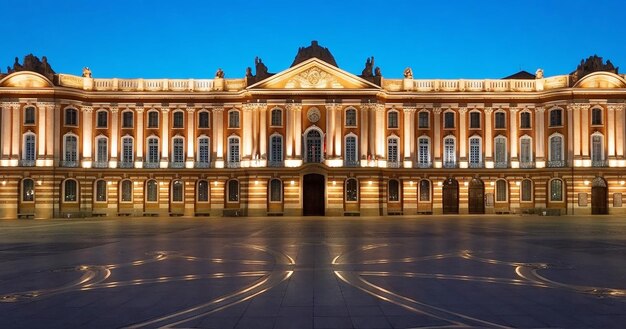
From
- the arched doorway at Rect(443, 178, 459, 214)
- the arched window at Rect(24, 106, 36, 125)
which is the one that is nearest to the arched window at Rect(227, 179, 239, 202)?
the arched window at Rect(24, 106, 36, 125)

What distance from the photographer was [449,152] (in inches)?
2552

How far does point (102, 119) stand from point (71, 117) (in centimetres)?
307

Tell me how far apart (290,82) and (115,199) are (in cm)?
2217

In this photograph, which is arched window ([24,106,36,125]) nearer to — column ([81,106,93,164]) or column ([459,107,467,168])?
column ([81,106,93,164])

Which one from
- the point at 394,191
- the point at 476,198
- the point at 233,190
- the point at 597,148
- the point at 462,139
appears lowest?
the point at 476,198

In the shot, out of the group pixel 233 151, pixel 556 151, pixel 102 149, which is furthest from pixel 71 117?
pixel 556 151

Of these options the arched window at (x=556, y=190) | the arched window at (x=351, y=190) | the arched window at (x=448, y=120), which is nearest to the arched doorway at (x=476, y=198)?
the arched window at (x=448, y=120)

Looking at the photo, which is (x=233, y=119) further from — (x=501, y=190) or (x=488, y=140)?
(x=501, y=190)

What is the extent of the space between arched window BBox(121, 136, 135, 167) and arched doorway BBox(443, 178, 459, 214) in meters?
33.3

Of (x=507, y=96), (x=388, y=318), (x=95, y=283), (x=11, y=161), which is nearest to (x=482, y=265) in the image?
(x=388, y=318)

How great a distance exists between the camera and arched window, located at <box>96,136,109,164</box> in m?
64.2

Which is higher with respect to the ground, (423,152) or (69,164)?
(423,152)

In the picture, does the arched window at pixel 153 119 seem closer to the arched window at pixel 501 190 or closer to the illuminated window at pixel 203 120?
the illuminated window at pixel 203 120

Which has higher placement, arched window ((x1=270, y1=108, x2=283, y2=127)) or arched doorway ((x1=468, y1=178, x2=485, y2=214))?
arched window ((x1=270, y1=108, x2=283, y2=127))
